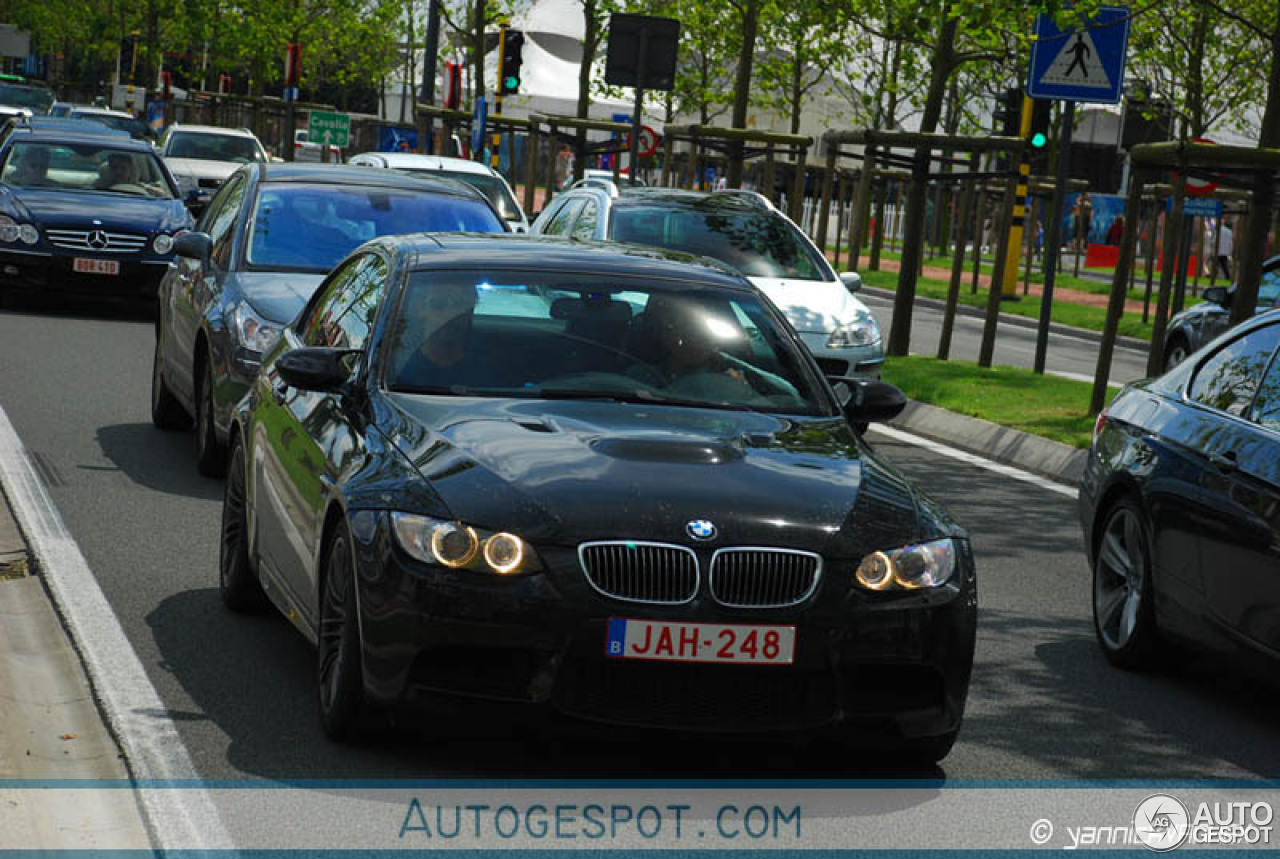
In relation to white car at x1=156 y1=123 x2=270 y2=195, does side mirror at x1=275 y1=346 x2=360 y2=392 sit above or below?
above

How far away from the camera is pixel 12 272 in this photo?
2045cm

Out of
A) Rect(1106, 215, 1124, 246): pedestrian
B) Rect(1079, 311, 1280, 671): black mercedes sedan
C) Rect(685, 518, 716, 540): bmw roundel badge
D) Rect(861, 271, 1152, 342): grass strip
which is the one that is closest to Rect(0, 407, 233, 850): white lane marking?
Rect(685, 518, 716, 540): bmw roundel badge

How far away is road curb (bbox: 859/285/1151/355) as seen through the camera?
94.8 feet

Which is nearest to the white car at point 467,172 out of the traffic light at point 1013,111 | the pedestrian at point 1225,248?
the traffic light at point 1013,111

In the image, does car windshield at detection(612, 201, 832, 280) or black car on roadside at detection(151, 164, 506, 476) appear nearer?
black car on roadside at detection(151, 164, 506, 476)

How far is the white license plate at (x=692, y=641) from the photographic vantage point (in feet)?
18.8

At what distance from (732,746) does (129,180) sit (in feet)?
56.8

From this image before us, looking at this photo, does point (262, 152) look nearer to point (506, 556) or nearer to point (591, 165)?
point (506, 556)

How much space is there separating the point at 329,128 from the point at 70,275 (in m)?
23.2

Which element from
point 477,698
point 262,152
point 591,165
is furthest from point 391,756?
point 591,165

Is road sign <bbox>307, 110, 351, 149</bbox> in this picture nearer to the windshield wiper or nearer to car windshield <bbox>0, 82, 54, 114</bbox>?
car windshield <bbox>0, 82, 54, 114</bbox>

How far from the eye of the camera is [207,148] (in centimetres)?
3738

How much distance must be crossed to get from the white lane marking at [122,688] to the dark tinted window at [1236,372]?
12.1 feet

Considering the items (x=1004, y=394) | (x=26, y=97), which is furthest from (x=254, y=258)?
(x=26, y=97)
